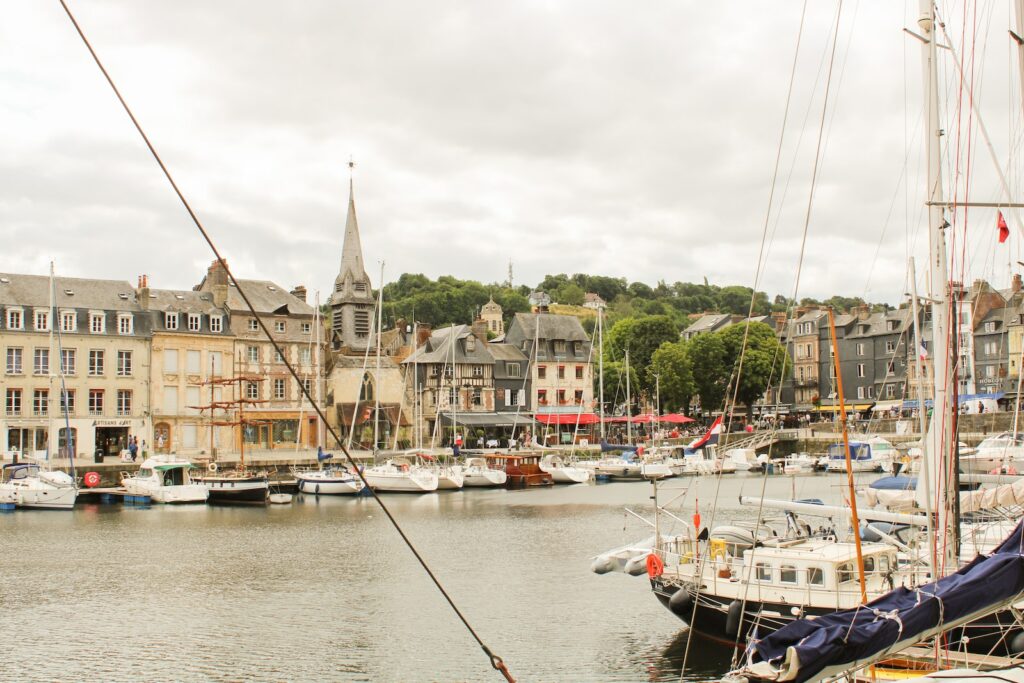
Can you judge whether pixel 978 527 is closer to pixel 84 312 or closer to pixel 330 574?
pixel 330 574

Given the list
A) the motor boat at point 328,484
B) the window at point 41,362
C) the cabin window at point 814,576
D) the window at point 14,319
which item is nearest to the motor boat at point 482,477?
the motor boat at point 328,484

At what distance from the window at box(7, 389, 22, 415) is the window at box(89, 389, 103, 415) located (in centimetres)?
395

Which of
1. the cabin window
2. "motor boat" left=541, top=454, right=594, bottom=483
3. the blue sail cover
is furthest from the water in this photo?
"motor boat" left=541, top=454, right=594, bottom=483

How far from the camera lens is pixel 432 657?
63.3ft

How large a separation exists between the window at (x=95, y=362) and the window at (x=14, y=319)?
4278 mm

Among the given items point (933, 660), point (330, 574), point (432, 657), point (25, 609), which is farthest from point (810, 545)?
point (25, 609)

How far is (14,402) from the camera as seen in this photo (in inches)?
2196

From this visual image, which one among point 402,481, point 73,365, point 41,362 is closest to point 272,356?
point 73,365

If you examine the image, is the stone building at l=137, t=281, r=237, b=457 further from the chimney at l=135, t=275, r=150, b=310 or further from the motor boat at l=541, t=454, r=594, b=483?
the motor boat at l=541, t=454, r=594, b=483

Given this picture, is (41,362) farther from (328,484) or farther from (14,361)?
(328,484)

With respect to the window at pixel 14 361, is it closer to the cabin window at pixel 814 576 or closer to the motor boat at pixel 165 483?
the motor boat at pixel 165 483

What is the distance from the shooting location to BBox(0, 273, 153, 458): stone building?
55812 millimetres

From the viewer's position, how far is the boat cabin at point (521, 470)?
58.2 m

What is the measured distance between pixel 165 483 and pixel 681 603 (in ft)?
127
